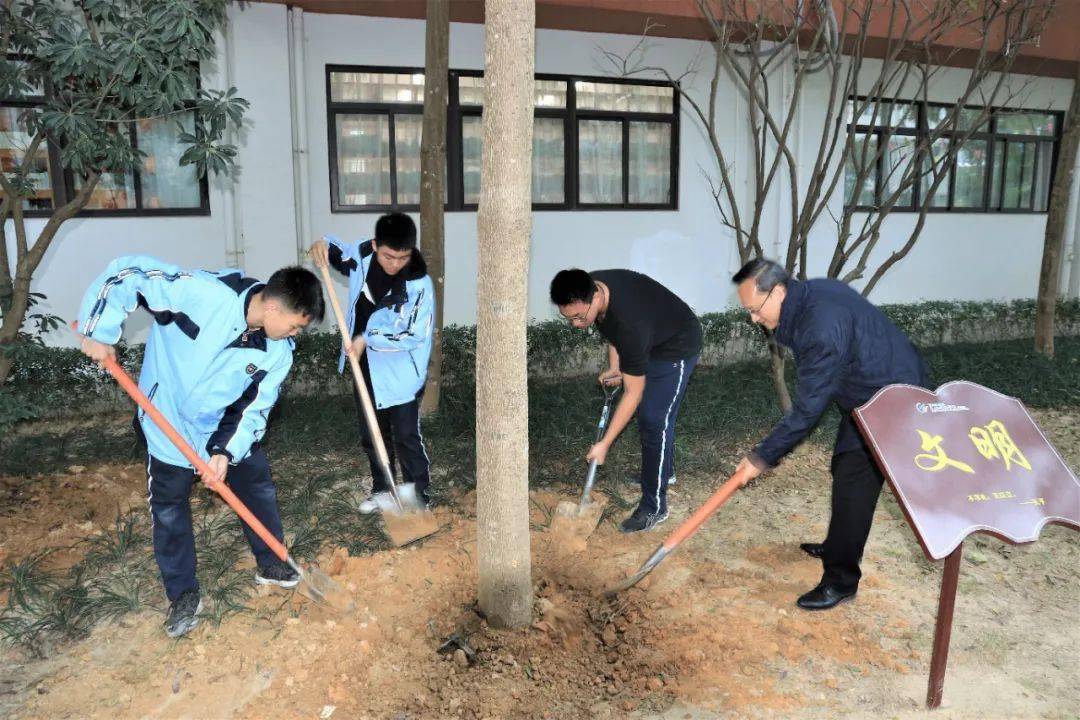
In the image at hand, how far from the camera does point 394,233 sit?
3676mm

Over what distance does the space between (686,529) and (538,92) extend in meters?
6.20

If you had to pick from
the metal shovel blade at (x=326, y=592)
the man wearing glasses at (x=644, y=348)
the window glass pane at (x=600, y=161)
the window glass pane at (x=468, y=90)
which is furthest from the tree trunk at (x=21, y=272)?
the window glass pane at (x=600, y=161)

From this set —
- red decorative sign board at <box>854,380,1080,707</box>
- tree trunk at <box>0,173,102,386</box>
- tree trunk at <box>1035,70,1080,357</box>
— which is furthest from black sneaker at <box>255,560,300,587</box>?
tree trunk at <box>1035,70,1080,357</box>

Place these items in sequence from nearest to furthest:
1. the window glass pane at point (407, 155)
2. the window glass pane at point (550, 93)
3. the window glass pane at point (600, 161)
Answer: the window glass pane at point (407, 155)
the window glass pane at point (550, 93)
the window glass pane at point (600, 161)

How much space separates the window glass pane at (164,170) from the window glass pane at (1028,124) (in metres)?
10.4

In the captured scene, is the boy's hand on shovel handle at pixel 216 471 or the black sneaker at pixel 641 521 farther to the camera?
the black sneaker at pixel 641 521

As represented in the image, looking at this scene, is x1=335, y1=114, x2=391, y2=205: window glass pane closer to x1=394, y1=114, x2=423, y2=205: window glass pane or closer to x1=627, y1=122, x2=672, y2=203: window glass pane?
x1=394, y1=114, x2=423, y2=205: window glass pane

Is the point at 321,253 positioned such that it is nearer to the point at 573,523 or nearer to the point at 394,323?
the point at 394,323

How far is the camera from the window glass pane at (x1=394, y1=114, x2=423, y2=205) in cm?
797

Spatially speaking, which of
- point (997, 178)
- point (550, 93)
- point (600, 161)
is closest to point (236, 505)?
point (550, 93)

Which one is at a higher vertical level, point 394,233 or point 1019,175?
point 1019,175

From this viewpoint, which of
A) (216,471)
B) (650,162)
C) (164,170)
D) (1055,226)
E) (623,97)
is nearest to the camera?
(216,471)

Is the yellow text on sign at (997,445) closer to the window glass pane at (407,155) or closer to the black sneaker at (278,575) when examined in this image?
the black sneaker at (278,575)

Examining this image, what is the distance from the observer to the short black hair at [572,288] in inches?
140
